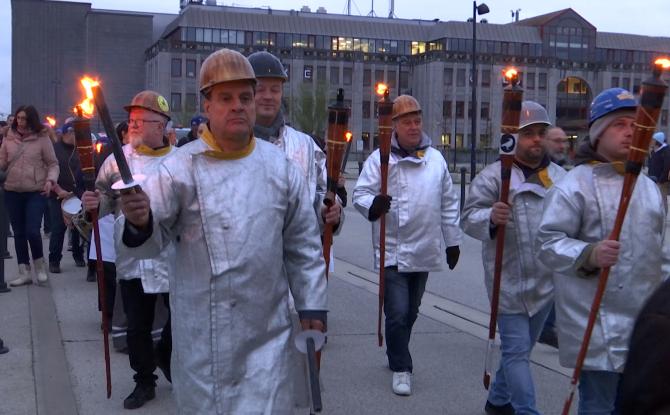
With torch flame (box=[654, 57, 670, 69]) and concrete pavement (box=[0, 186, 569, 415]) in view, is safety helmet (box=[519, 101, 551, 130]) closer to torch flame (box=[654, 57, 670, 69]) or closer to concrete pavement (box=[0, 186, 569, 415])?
torch flame (box=[654, 57, 670, 69])

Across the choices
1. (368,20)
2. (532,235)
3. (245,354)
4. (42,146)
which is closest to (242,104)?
(245,354)

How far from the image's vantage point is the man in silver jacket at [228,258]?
3.39 metres

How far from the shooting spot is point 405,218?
6180mm

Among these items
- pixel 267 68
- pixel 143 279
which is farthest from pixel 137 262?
pixel 267 68

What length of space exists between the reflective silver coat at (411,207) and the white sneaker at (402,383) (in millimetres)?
Answer: 727

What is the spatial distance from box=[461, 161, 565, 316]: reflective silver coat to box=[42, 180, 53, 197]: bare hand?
5732 mm

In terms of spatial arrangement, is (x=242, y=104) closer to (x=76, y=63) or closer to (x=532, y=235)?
(x=532, y=235)

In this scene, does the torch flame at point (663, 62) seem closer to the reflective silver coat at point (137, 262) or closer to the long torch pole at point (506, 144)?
the long torch pole at point (506, 144)

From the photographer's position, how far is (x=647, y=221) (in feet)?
13.1

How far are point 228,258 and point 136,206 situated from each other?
16.8 inches

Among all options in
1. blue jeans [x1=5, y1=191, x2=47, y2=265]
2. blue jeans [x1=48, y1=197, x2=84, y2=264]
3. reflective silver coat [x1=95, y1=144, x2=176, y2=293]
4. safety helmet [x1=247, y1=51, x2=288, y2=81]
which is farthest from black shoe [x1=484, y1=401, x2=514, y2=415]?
blue jeans [x1=48, y1=197, x2=84, y2=264]

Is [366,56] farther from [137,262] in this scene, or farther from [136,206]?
[136,206]

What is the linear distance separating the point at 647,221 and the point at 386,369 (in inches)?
124

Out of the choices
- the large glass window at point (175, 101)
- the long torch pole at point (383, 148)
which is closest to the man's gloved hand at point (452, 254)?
the long torch pole at point (383, 148)
